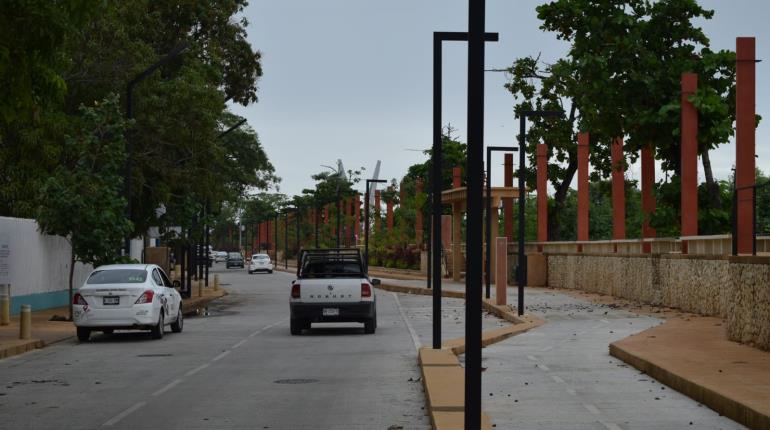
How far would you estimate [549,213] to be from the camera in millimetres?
77750

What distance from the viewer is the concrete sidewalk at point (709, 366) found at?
543 inches

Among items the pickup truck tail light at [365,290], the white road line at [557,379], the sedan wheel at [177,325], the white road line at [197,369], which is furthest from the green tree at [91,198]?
the white road line at [557,379]

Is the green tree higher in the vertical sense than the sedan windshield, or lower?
higher

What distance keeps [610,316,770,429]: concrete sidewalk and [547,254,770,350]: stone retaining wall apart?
0.58 meters

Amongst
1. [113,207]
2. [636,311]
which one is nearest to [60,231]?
[113,207]

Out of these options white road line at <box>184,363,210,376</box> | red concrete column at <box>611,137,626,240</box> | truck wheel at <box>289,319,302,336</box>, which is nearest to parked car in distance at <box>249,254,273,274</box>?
red concrete column at <box>611,137,626,240</box>

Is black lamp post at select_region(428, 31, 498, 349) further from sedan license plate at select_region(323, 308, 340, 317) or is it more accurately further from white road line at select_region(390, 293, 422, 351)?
sedan license plate at select_region(323, 308, 340, 317)

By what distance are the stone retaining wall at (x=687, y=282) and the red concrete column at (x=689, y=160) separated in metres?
1.34

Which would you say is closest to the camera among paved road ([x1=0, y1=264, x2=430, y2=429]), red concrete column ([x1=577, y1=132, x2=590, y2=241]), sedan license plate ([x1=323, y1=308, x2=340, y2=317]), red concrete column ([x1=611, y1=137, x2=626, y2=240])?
paved road ([x1=0, y1=264, x2=430, y2=429])

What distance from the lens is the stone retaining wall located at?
21547 millimetres

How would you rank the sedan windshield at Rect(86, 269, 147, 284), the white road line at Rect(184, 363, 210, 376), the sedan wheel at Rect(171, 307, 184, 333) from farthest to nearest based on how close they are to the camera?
the sedan wheel at Rect(171, 307, 184, 333) → the sedan windshield at Rect(86, 269, 147, 284) → the white road line at Rect(184, 363, 210, 376)

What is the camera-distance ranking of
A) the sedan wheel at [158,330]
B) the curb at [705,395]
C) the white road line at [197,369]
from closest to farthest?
the curb at [705,395], the white road line at [197,369], the sedan wheel at [158,330]

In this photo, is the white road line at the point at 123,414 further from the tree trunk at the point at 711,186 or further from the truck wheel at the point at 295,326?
the tree trunk at the point at 711,186

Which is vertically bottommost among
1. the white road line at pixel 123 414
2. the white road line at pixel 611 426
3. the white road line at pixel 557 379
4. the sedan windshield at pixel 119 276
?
the white road line at pixel 123 414
